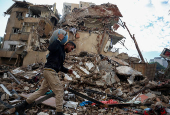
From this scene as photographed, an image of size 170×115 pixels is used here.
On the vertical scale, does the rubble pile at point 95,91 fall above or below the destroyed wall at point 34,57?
below

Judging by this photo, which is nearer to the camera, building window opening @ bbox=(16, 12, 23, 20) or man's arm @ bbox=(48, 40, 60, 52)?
man's arm @ bbox=(48, 40, 60, 52)

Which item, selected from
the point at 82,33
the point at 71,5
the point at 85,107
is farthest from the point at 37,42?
the point at 71,5

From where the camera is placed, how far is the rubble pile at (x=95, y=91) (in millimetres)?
2654

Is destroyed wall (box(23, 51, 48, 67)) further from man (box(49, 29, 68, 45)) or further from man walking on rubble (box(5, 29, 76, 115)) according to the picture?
man (box(49, 29, 68, 45))

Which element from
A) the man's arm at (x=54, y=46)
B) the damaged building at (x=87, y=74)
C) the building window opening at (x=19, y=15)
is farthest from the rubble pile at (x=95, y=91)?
the building window opening at (x=19, y=15)

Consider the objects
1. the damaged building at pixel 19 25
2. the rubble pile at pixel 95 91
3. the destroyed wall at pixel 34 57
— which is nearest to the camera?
the rubble pile at pixel 95 91

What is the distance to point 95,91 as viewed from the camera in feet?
13.3

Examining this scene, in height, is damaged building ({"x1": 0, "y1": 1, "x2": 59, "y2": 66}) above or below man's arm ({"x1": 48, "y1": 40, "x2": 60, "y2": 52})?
above

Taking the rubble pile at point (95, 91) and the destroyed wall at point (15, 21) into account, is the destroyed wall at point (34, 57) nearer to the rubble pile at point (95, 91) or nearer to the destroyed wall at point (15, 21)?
the rubble pile at point (95, 91)

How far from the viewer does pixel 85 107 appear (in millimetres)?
2830

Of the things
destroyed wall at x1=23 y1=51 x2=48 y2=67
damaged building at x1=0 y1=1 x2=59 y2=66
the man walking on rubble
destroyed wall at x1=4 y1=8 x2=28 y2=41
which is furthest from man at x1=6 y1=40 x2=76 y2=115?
destroyed wall at x1=4 y1=8 x2=28 y2=41

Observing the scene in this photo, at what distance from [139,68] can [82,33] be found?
6.60 meters

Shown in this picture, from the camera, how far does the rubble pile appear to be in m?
2.65

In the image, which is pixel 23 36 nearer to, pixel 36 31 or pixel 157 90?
pixel 36 31
